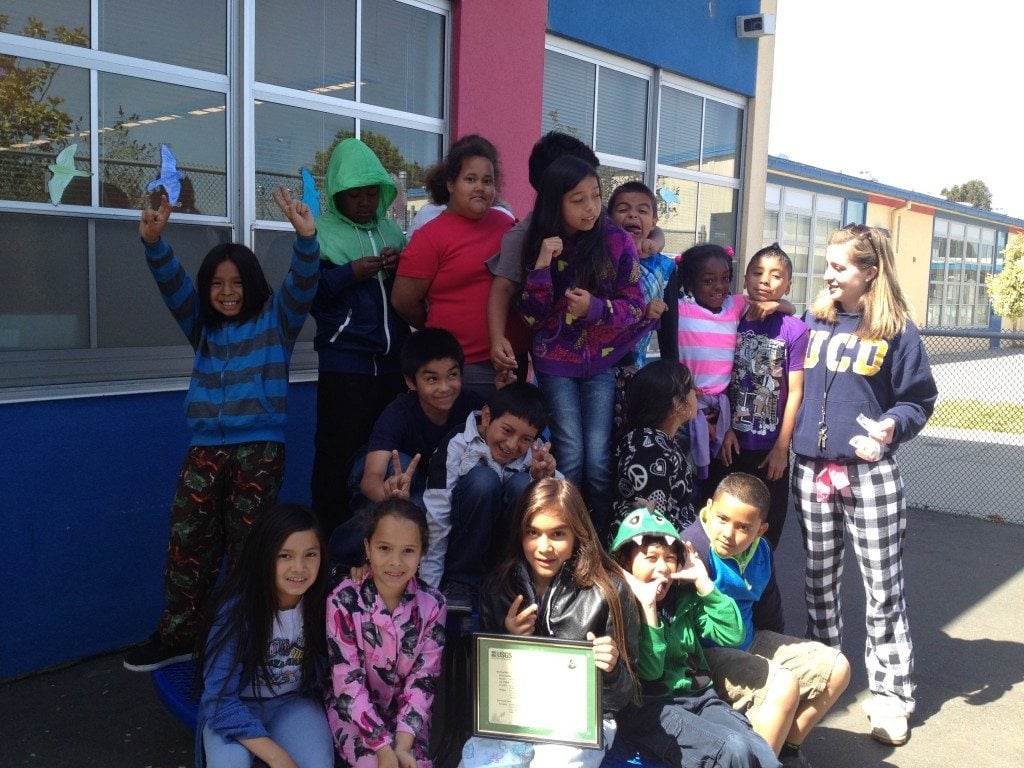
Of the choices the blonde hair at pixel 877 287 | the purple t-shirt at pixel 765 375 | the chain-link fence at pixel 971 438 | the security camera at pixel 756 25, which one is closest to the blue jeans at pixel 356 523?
the purple t-shirt at pixel 765 375

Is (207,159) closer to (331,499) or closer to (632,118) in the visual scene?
(331,499)

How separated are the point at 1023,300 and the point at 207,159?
2632 cm

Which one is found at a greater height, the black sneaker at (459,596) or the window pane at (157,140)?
the window pane at (157,140)

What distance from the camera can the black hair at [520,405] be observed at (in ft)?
9.87

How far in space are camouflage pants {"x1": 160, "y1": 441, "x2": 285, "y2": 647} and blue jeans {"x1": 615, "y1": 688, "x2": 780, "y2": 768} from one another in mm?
1483

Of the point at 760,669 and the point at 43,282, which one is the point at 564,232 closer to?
the point at 760,669

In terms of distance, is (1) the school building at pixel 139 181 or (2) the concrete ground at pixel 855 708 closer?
(2) the concrete ground at pixel 855 708

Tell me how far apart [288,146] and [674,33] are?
3406 mm

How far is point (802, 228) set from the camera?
819 inches

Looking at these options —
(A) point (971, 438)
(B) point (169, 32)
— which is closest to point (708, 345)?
(B) point (169, 32)

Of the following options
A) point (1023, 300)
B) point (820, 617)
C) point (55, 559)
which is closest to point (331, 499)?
point (55, 559)

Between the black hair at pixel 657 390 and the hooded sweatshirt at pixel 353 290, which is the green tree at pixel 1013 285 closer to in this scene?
the black hair at pixel 657 390

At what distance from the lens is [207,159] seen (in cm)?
392

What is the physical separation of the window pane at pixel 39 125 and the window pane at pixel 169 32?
23cm
